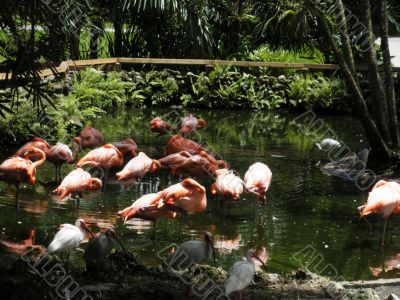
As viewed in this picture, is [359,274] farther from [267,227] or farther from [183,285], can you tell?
[183,285]

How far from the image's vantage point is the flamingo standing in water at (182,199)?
744 cm

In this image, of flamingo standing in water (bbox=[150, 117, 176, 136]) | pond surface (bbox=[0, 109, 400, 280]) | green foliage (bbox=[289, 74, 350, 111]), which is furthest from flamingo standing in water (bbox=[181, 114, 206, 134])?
green foliage (bbox=[289, 74, 350, 111])

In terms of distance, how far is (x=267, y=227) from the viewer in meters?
7.97

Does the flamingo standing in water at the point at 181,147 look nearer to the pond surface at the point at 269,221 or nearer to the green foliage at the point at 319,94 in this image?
the pond surface at the point at 269,221

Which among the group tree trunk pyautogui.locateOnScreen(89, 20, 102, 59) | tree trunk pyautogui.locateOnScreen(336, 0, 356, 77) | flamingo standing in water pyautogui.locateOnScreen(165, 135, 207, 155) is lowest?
flamingo standing in water pyautogui.locateOnScreen(165, 135, 207, 155)

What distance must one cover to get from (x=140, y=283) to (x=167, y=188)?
2.52m

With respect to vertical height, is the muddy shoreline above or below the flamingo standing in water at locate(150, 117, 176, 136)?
below

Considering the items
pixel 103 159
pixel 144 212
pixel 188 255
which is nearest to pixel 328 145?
pixel 103 159

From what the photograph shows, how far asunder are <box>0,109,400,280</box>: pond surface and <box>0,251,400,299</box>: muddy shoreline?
81 cm

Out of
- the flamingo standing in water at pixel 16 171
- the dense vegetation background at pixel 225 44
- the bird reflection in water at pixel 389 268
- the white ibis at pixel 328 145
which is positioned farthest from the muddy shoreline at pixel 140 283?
the dense vegetation background at pixel 225 44

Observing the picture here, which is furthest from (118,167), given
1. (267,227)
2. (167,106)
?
(167,106)

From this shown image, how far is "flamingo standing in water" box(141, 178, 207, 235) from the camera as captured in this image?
744 cm

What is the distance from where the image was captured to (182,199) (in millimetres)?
7477

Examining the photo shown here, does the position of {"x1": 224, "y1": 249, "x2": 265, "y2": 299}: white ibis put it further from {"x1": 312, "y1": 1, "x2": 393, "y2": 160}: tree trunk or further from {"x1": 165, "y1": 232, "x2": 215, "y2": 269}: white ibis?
{"x1": 312, "y1": 1, "x2": 393, "y2": 160}: tree trunk
